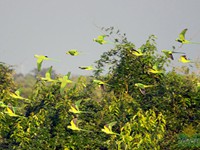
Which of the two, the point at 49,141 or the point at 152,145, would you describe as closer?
the point at 152,145

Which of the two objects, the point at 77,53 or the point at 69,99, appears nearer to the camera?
the point at 77,53

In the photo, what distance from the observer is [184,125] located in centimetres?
1491

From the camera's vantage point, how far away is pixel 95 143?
14.7m

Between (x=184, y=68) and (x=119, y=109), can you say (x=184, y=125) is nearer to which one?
(x=119, y=109)

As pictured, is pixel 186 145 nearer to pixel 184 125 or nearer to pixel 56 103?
pixel 184 125

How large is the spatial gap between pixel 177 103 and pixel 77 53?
22.4 ft

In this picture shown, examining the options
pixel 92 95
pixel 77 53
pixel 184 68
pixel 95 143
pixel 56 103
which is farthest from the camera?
pixel 184 68

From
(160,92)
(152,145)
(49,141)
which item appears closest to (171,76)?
Result: (160,92)

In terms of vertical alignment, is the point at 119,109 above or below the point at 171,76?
below

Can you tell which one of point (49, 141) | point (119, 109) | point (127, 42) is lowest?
point (49, 141)

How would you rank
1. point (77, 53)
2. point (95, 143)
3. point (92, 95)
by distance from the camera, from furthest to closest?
point (92, 95)
point (95, 143)
point (77, 53)

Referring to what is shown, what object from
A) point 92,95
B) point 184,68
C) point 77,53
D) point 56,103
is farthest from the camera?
point 184,68

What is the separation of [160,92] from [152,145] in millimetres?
2371

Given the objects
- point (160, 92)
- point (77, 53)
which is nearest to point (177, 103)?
point (160, 92)
